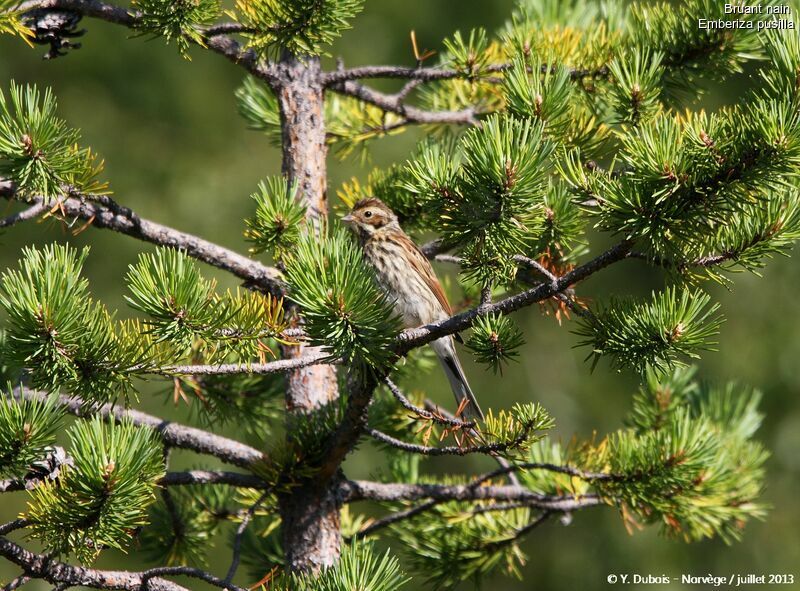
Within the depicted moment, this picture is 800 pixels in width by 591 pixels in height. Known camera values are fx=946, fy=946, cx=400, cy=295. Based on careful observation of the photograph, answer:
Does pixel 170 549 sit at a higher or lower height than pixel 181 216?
lower

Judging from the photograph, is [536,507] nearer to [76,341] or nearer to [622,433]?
[622,433]

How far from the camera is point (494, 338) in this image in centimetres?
256

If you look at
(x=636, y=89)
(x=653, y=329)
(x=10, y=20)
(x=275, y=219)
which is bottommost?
(x=653, y=329)

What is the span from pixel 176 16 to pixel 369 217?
1210 mm

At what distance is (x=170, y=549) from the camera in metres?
3.31

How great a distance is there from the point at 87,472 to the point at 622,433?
1.79 m

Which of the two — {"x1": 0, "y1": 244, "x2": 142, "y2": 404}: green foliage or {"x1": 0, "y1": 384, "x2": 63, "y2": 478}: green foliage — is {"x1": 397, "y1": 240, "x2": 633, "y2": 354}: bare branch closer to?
{"x1": 0, "y1": 244, "x2": 142, "y2": 404}: green foliage

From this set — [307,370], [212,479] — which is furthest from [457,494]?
[212,479]

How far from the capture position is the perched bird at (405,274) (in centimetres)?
375

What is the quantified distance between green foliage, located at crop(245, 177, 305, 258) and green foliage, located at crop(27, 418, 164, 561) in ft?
2.60

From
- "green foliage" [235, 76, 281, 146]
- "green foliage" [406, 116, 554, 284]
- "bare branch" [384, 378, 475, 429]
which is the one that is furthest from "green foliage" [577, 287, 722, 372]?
"green foliage" [235, 76, 281, 146]

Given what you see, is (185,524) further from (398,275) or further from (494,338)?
(494,338)

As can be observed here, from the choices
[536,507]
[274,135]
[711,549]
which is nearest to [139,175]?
[274,135]

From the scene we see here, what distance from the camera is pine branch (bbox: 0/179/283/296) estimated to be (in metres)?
2.92
